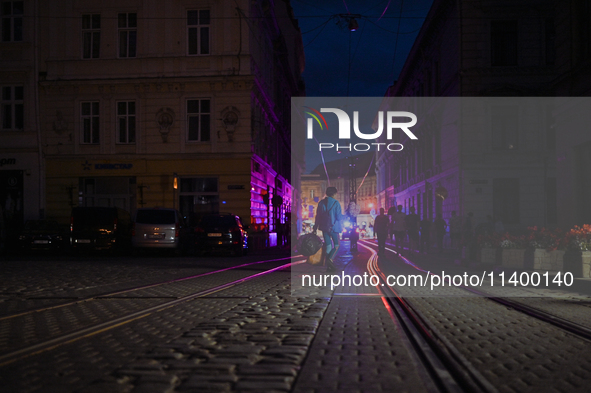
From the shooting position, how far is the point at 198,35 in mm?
28984

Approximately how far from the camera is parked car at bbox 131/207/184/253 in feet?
69.4

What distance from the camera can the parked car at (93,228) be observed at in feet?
71.1

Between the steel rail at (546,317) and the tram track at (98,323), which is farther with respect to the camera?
the steel rail at (546,317)

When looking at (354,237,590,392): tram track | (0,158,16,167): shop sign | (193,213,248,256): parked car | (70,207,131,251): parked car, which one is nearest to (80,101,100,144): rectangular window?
(0,158,16,167): shop sign

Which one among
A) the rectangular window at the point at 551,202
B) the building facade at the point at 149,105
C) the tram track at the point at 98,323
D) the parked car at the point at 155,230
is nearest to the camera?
the tram track at the point at 98,323

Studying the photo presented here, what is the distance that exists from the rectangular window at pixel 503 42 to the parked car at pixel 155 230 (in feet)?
59.7

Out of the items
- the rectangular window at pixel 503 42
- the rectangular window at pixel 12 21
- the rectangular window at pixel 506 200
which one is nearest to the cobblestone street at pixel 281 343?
the rectangular window at pixel 506 200

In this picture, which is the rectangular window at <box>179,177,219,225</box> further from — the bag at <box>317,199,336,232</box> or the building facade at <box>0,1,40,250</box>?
the bag at <box>317,199,336,232</box>

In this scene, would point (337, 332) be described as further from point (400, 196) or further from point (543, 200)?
point (400, 196)

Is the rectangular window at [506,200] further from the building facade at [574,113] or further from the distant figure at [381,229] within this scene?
the distant figure at [381,229]

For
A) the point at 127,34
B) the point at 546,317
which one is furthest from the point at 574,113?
the point at 127,34

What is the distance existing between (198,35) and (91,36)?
573 cm

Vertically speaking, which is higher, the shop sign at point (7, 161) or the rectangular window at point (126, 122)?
the rectangular window at point (126, 122)

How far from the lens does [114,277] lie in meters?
12.3
